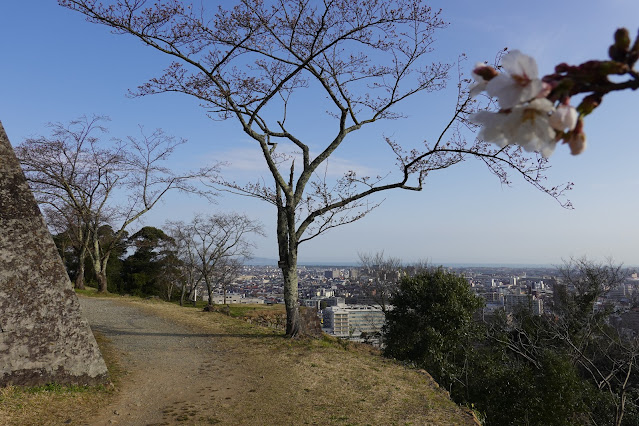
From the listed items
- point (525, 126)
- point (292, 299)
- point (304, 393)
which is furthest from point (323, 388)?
point (525, 126)

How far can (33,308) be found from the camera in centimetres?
479

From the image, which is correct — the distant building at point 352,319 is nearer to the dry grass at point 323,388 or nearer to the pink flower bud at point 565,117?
the dry grass at point 323,388

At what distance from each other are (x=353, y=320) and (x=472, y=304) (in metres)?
7.40

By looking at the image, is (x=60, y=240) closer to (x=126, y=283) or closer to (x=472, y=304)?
(x=126, y=283)

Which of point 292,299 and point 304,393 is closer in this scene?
point 304,393

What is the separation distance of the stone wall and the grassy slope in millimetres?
257

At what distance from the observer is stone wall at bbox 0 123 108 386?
4.61 metres

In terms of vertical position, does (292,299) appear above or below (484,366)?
above

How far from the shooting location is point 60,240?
71.7ft

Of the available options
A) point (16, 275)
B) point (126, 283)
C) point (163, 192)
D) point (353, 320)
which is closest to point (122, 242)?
point (126, 283)

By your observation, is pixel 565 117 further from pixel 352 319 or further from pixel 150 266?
pixel 150 266

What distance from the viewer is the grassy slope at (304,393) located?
437 cm

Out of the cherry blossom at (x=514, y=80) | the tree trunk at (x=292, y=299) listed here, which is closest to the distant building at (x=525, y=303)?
the tree trunk at (x=292, y=299)

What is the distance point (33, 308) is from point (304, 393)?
3437 mm
